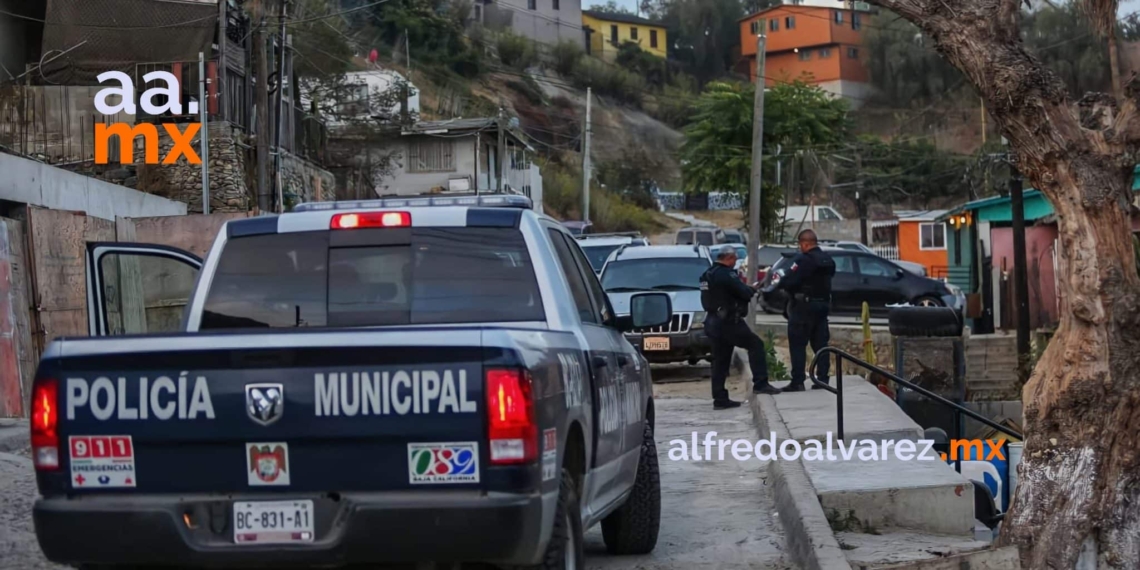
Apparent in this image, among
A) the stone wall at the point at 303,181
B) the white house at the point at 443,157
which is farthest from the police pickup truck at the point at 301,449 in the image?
the white house at the point at 443,157

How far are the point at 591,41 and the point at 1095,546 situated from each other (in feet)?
332

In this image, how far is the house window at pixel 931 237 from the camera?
50.2m

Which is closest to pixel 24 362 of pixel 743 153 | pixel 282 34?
pixel 282 34

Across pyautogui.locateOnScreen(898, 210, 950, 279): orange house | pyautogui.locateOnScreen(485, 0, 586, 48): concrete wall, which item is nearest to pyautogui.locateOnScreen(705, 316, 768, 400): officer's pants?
pyautogui.locateOnScreen(898, 210, 950, 279): orange house

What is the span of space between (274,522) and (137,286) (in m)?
11.0

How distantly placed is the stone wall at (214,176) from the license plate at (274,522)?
23.0 m

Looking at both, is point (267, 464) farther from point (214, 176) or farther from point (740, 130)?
point (740, 130)

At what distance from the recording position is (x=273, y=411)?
439 centimetres

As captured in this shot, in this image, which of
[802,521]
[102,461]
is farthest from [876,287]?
[102,461]

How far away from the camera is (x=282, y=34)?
1121 inches

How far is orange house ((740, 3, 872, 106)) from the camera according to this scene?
95.2 m

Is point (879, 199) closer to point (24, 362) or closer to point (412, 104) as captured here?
point (412, 104)

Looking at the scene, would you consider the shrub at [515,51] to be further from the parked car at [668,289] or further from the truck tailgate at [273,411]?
the truck tailgate at [273,411]

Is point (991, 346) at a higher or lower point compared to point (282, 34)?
lower
